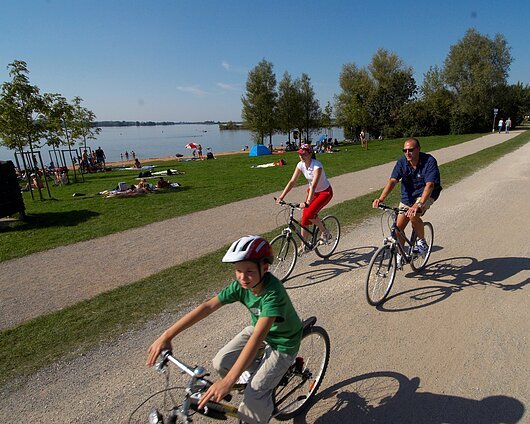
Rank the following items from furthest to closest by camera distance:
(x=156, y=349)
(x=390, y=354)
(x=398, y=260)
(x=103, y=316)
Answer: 1. (x=398, y=260)
2. (x=103, y=316)
3. (x=390, y=354)
4. (x=156, y=349)

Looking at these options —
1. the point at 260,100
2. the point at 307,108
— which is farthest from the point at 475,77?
the point at 260,100

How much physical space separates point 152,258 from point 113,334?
9.08 feet

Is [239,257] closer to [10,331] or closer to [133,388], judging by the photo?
[133,388]

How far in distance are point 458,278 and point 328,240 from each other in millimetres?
2106

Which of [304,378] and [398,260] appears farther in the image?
[398,260]

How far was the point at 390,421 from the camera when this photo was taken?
2.72 m

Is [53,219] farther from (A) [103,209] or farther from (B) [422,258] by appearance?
(B) [422,258]

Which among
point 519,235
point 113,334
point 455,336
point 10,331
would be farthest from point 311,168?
point 10,331

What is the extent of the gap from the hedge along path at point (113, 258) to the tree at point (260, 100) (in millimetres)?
35168

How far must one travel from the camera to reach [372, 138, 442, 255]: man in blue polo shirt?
4766 millimetres

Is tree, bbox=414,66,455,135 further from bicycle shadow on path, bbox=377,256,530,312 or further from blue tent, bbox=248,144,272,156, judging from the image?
bicycle shadow on path, bbox=377,256,530,312

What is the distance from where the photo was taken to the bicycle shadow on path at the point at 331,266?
5.29m

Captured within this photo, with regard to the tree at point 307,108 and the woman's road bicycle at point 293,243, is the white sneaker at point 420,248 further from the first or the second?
the tree at point 307,108

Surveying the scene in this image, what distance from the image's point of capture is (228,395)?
88.0 inches
